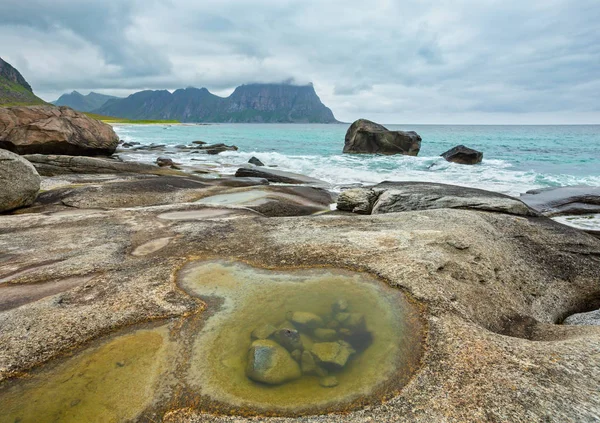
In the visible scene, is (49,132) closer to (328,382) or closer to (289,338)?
(289,338)

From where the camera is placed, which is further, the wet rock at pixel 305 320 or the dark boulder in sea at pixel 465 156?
the dark boulder in sea at pixel 465 156

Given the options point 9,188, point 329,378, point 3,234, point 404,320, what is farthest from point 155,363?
point 9,188

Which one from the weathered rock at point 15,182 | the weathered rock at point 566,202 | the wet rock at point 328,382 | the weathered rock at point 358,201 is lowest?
the weathered rock at point 566,202

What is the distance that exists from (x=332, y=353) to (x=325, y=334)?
39cm

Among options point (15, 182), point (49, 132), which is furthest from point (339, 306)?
point (49, 132)

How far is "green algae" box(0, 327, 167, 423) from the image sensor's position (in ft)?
11.0

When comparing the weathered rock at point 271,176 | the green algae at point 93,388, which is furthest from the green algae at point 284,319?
the weathered rock at point 271,176

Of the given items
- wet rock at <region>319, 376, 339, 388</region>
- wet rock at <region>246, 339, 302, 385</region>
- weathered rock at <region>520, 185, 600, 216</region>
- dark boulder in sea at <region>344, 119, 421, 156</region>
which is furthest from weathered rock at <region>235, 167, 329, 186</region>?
dark boulder in sea at <region>344, 119, 421, 156</region>

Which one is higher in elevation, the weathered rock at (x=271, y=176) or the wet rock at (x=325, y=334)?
the wet rock at (x=325, y=334)

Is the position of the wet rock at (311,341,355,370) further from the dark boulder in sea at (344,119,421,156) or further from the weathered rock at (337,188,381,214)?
the dark boulder in sea at (344,119,421,156)

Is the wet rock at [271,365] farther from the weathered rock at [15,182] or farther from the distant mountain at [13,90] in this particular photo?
the distant mountain at [13,90]

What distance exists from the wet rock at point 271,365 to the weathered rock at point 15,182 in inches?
433

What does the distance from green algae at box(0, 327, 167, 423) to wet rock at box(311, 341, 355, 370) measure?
1.81 m

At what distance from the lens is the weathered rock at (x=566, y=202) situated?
15930 millimetres
